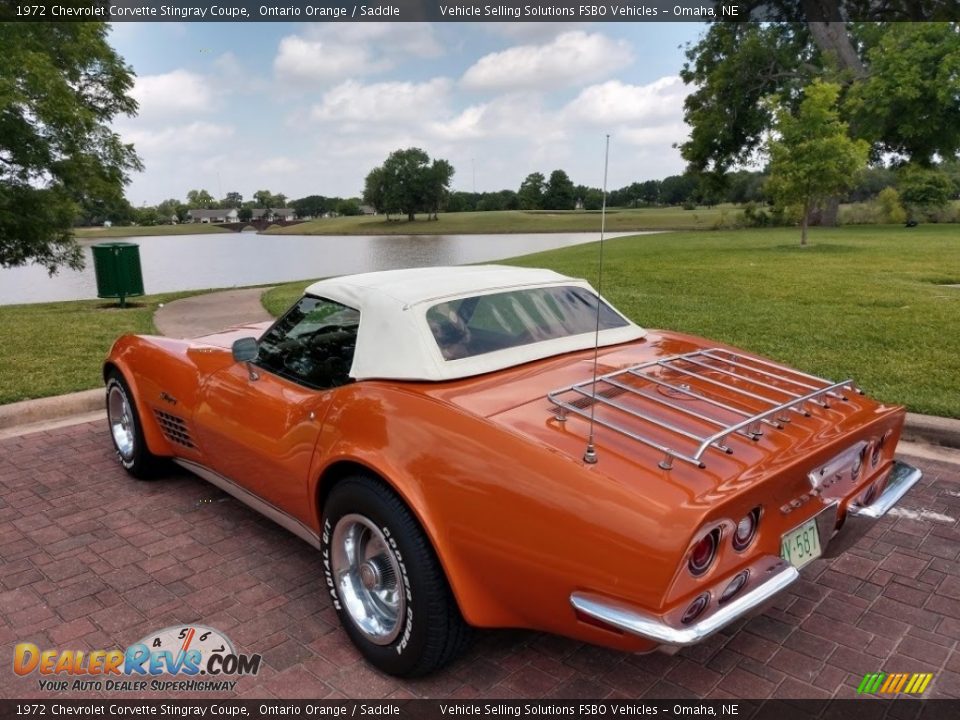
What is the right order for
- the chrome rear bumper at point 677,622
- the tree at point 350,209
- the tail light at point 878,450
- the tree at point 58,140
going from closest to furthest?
the chrome rear bumper at point 677,622 → the tail light at point 878,450 → the tree at point 58,140 → the tree at point 350,209

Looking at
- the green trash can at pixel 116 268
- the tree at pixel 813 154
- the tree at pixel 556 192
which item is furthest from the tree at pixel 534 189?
the green trash can at pixel 116 268

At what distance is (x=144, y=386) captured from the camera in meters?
3.93

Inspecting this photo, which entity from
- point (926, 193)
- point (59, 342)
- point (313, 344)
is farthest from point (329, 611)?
point (926, 193)

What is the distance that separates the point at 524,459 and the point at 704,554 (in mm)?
566

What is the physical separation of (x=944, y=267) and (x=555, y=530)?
1642cm

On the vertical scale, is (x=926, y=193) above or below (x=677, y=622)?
above

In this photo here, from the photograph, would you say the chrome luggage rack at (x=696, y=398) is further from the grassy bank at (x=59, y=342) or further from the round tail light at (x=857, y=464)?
the grassy bank at (x=59, y=342)

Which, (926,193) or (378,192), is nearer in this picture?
(926,193)

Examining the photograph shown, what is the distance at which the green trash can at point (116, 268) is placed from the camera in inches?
Answer: 434

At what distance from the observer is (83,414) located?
5598 millimetres

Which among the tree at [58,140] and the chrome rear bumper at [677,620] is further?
the tree at [58,140]

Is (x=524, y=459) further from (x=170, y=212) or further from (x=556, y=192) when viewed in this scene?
(x=170, y=212)

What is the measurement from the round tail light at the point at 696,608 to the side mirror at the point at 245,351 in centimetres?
222

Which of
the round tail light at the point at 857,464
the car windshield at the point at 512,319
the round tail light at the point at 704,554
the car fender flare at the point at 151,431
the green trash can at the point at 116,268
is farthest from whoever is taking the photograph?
the green trash can at the point at 116,268
